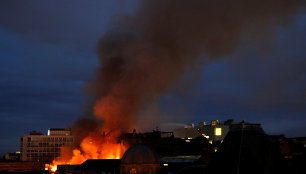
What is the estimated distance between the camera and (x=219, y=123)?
134m

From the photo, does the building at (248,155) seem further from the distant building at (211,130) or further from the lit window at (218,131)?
the lit window at (218,131)

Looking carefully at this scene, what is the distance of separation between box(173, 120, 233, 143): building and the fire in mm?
35787

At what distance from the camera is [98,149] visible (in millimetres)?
112688

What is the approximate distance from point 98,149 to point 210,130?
4543 centimetres

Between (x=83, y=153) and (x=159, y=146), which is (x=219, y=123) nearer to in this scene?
(x=159, y=146)

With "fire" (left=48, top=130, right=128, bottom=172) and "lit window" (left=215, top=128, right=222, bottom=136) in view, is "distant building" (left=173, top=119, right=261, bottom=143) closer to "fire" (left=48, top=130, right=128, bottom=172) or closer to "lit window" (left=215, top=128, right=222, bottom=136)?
"lit window" (left=215, top=128, right=222, bottom=136)

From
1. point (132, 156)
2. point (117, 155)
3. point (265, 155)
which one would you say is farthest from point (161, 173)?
point (117, 155)

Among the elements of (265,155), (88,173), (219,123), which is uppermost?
(219,123)

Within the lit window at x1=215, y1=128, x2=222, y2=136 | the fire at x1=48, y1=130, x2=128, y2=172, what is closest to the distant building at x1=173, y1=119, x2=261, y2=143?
the lit window at x1=215, y1=128, x2=222, y2=136

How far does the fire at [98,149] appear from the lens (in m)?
110

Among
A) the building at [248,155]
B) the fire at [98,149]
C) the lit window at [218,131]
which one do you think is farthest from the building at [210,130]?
the building at [248,155]

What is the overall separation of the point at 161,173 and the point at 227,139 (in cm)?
2224

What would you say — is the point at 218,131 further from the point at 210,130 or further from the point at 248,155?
the point at 248,155

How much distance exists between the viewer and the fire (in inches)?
4327
